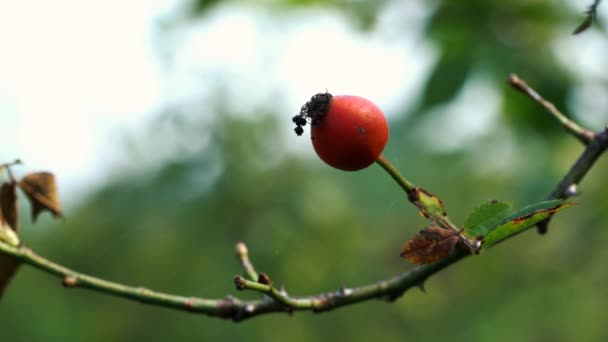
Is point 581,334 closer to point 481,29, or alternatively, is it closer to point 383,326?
point 383,326

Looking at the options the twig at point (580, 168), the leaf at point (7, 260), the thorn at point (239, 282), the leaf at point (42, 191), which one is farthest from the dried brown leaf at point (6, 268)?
the twig at point (580, 168)

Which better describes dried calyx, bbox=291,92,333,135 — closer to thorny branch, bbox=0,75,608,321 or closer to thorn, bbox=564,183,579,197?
thorny branch, bbox=0,75,608,321

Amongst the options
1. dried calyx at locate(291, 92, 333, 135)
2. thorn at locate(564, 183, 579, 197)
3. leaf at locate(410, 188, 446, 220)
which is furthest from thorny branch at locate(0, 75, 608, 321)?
dried calyx at locate(291, 92, 333, 135)

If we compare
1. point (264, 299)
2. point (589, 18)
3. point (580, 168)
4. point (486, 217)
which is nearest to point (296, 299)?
point (264, 299)

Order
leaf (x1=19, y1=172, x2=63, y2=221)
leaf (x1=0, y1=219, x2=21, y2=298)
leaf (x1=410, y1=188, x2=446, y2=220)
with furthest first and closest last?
leaf (x1=19, y1=172, x2=63, y2=221) → leaf (x1=0, y1=219, x2=21, y2=298) → leaf (x1=410, y1=188, x2=446, y2=220)

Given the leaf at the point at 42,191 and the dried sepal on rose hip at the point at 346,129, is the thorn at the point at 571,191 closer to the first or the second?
the dried sepal on rose hip at the point at 346,129

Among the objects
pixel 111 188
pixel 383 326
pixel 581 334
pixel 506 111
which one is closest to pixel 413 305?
pixel 383 326
